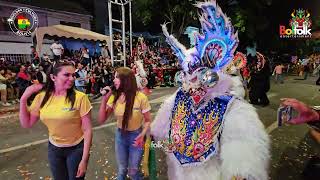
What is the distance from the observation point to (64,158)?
3539 millimetres

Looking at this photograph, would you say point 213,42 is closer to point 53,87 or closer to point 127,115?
point 127,115

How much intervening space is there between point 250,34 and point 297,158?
814 inches

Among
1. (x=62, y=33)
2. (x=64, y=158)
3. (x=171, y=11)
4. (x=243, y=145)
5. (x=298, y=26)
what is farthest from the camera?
(x=298, y=26)

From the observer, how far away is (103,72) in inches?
651

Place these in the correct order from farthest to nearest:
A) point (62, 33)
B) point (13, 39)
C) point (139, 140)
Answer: point (13, 39), point (62, 33), point (139, 140)

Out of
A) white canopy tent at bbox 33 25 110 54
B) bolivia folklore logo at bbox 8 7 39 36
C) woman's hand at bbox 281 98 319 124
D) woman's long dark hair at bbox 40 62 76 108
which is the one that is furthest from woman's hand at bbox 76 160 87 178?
bolivia folklore logo at bbox 8 7 39 36

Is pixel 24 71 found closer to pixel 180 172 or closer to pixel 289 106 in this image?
pixel 180 172

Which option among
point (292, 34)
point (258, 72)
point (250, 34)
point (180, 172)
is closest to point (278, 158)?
point (180, 172)

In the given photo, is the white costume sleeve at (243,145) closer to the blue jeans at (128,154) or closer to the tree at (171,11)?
the blue jeans at (128,154)

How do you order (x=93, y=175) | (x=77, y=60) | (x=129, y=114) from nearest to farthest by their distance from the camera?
(x=129, y=114) → (x=93, y=175) → (x=77, y=60)

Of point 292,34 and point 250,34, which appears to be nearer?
point 250,34

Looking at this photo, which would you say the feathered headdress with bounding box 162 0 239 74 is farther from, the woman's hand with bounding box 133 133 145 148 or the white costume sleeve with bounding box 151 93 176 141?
the woman's hand with bounding box 133 133 145 148

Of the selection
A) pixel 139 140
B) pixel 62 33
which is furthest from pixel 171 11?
pixel 139 140

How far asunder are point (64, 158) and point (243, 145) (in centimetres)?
177
